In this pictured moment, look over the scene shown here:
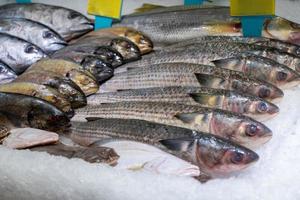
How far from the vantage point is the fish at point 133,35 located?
6.88 ft

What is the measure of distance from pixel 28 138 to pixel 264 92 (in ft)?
2.37

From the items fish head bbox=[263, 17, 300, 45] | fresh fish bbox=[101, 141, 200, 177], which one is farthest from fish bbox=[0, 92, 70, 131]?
fish head bbox=[263, 17, 300, 45]

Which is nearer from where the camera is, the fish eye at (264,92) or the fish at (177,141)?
the fish at (177,141)

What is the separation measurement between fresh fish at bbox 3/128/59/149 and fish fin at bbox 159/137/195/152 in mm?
324

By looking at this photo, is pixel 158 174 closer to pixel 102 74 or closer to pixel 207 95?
pixel 207 95

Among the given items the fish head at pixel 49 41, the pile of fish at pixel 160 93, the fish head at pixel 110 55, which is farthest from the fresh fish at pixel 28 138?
the fish head at pixel 49 41

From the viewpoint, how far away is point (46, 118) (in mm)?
1525

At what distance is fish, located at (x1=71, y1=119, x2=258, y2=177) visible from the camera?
4.17 feet

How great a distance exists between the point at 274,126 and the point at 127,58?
70 centimetres

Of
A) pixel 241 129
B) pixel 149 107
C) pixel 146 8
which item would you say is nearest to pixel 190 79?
pixel 149 107

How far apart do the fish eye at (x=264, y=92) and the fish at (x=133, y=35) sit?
2.08 ft

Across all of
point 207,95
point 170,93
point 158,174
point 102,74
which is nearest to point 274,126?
point 207,95

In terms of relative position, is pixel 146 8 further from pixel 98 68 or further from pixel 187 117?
pixel 187 117

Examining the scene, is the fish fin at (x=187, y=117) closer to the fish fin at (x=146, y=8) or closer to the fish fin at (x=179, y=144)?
the fish fin at (x=179, y=144)
